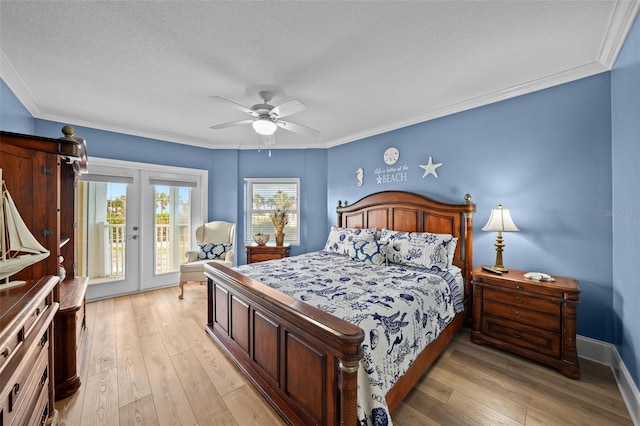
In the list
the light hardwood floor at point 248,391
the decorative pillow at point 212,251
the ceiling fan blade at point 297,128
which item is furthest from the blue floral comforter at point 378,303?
the decorative pillow at point 212,251

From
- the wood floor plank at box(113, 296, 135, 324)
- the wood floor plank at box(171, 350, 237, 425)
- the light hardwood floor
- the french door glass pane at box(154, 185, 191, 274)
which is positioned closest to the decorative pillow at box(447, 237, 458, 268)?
the light hardwood floor

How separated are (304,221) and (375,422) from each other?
12.3 ft

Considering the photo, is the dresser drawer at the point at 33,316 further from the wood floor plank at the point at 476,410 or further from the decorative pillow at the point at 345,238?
the decorative pillow at the point at 345,238

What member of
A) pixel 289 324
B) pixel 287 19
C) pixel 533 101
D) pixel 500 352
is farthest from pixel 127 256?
pixel 533 101

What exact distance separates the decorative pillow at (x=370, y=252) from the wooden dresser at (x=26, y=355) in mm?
2571

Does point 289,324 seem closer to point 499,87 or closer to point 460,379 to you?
point 460,379

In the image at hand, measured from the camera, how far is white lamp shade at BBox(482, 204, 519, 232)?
7.97 feet

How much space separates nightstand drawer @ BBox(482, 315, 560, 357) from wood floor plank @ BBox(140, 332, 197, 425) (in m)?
2.57

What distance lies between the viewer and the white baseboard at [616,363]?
1.62 m

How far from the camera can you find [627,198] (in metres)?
1.84

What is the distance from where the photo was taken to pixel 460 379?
6.57 ft

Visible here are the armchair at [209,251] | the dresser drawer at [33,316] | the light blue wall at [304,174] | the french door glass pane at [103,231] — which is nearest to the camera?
the dresser drawer at [33,316]

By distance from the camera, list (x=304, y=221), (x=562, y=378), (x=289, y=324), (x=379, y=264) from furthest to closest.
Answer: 1. (x=304, y=221)
2. (x=379, y=264)
3. (x=562, y=378)
4. (x=289, y=324)

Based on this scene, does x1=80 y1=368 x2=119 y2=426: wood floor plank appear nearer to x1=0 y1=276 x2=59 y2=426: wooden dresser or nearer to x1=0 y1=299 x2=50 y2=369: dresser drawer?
x1=0 y1=276 x2=59 y2=426: wooden dresser
